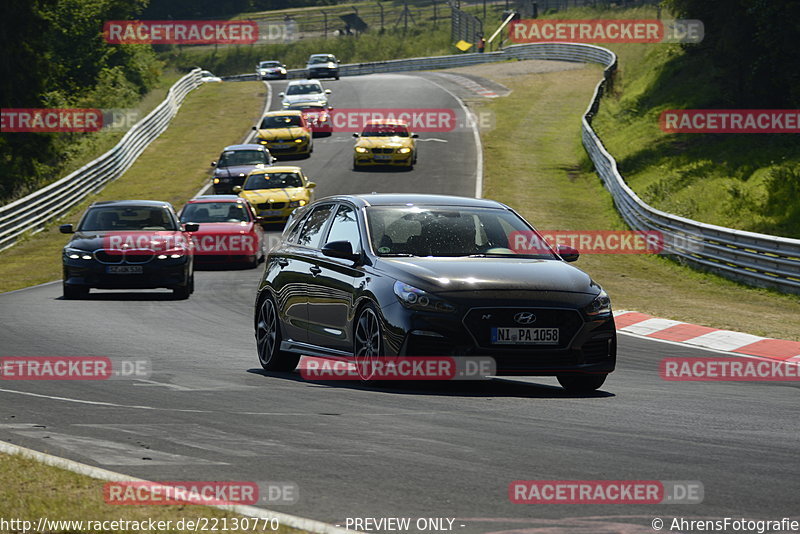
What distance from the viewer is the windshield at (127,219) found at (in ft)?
67.9

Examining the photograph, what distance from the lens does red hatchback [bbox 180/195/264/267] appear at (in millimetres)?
25969

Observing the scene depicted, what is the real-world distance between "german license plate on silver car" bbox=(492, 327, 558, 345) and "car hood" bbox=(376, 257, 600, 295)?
31 cm

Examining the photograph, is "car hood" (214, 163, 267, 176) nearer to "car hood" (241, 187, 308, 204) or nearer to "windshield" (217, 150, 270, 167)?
"windshield" (217, 150, 270, 167)

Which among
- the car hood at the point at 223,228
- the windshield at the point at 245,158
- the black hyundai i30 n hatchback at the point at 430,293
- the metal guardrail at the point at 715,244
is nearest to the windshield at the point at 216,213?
the car hood at the point at 223,228

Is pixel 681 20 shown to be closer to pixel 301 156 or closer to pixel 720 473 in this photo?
pixel 301 156

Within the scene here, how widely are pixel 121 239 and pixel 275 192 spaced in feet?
41.2

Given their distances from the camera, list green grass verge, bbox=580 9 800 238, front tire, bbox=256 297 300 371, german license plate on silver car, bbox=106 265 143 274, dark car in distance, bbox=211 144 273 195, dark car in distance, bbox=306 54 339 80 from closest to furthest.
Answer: front tire, bbox=256 297 300 371, german license plate on silver car, bbox=106 265 143 274, green grass verge, bbox=580 9 800 238, dark car in distance, bbox=211 144 273 195, dark car in distance, bbox=306 54 339 80

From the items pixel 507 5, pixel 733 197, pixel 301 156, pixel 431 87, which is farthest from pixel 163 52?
pixel 733 197

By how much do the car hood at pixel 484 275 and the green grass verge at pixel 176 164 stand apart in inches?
628

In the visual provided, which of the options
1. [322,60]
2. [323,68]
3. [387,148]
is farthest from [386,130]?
[322,60]

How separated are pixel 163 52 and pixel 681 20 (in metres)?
80.6

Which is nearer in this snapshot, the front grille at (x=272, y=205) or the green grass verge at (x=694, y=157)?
the green grass verge at (x=694, y=157)

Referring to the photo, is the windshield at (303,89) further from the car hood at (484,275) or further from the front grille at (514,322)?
the front grille at (514,322)

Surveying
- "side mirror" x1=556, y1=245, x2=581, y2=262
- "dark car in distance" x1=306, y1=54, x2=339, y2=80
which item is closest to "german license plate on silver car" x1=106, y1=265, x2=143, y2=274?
"side mirror" x1=556, y1=245, x2=581, y2=262
